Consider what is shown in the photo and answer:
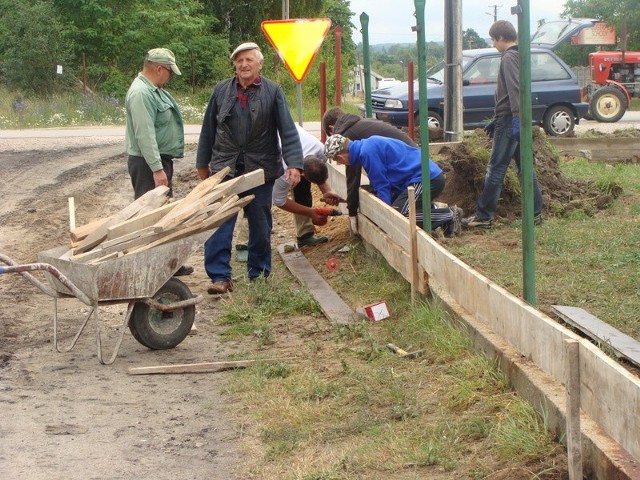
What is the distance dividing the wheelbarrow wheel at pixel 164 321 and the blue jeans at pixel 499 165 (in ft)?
12.7

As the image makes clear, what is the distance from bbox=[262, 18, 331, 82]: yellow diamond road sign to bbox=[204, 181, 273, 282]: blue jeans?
2621 mm

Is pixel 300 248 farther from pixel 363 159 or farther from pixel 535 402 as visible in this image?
pixel 535 402

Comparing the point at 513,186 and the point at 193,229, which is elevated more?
the point at 193,229

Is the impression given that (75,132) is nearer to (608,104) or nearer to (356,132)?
(608,104)

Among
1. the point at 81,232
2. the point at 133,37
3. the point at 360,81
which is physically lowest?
the point at 81,232

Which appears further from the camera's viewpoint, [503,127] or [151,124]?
[503,127]

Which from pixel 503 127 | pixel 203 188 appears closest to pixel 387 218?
pixel 203 188

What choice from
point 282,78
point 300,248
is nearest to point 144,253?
point 300,248

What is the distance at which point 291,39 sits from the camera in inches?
432

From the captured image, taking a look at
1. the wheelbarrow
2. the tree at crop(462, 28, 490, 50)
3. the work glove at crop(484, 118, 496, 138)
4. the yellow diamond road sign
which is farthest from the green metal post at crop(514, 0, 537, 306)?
the tree at crop(462, 28, 490, 50)

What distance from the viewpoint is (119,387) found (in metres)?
6.14

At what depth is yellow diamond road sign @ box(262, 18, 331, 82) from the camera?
11.0 meters

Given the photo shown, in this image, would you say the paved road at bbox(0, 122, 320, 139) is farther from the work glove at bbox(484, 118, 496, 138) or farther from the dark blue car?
the work glove at bbox(484, 118, 496, 138)

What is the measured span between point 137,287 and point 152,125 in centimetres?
237
